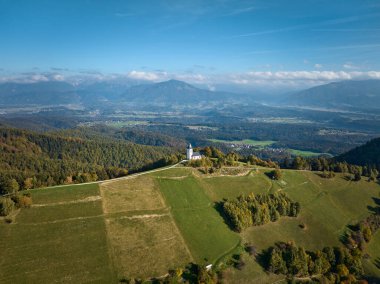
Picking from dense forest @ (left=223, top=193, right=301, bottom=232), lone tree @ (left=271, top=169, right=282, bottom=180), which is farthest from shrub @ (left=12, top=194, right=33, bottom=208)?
lone tree @ (left=271, top=169, right=282, bottom=180)

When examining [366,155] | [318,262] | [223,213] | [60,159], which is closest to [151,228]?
[223,213]

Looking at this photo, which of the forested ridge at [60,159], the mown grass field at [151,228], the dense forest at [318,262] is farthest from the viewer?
the forested ridge at [60,159]

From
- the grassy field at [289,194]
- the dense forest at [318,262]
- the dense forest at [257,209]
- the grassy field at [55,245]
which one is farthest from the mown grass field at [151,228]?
the dense forest at [318,262]

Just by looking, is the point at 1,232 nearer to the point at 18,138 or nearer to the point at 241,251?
the point at 241,251

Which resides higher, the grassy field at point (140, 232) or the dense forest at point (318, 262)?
the grassy field at point (140, 232)

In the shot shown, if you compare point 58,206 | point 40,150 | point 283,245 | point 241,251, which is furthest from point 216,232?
point 40,150

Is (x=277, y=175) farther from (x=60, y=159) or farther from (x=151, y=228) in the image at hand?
(x=60, y=159)

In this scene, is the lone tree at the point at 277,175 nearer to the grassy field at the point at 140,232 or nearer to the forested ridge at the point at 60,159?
the forested ridge at the point at 60,159
